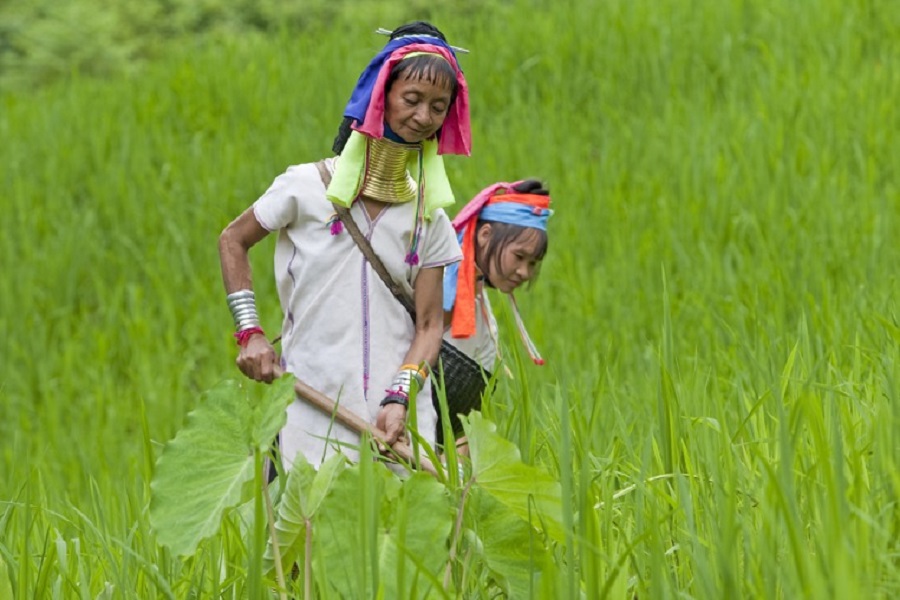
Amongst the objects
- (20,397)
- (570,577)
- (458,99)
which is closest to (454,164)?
(20,397)

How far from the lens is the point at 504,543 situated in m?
1.91

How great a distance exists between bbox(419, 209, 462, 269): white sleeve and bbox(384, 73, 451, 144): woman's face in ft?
0.63

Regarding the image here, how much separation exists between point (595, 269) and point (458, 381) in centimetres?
231

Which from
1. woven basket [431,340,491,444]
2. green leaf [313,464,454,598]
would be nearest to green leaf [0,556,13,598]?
green leaf [313,464,454,598]

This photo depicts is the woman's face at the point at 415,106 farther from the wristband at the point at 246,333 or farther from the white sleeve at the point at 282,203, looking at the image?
the wristband at the point at 246,333

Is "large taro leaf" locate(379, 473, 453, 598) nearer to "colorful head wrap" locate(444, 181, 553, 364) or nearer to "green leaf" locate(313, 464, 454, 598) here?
"green leaf" locate(313, 464, 454, 598)

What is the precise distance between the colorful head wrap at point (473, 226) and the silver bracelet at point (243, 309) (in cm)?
52

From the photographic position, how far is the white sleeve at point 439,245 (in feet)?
8.57

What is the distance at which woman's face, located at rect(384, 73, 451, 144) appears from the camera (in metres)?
2.47

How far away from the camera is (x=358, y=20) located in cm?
874

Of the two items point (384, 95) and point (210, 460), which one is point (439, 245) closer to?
point (384, 95)

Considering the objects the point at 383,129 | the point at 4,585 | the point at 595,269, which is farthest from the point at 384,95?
the point at 595,269

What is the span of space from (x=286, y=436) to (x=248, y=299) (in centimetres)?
28

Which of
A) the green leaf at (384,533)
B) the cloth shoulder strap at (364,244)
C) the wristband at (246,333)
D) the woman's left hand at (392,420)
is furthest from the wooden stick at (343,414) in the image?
the green leaf at (384,533)
